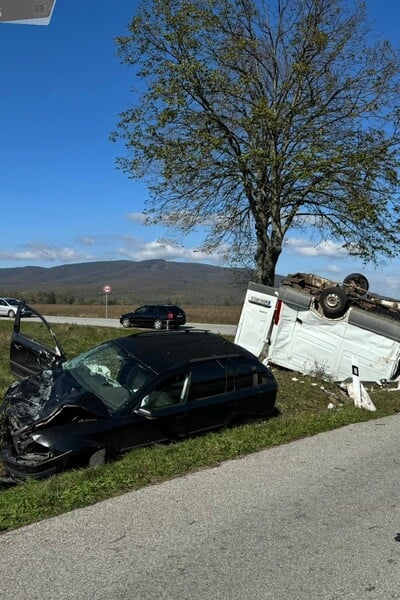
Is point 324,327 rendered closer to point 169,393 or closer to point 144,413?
point 169,393

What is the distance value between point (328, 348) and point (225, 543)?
9.83 m

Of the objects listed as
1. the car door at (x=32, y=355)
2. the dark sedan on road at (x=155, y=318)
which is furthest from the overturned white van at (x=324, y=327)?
the dark sedan on road at (x=155, y=318)

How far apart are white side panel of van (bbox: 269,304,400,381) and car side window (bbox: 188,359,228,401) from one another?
20.0 feet

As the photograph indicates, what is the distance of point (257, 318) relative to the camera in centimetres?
1427

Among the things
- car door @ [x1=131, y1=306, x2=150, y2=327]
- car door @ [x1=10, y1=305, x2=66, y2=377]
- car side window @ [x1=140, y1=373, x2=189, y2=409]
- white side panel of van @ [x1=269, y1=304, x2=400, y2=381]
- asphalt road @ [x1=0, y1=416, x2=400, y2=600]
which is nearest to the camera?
asphalt road @ [x1=0, y1=416, x2=400, y2=600]

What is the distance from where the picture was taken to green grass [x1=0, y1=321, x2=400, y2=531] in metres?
4.56

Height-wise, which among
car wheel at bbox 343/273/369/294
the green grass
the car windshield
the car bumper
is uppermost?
car wheel at bbox 343/273/369/294

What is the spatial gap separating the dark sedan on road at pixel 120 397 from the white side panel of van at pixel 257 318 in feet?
17.9

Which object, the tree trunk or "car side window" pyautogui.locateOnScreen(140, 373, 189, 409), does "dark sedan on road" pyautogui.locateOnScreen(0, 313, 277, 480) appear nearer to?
"car side window" pyautogui.locateOnScreen(140, 373, 189, 409)

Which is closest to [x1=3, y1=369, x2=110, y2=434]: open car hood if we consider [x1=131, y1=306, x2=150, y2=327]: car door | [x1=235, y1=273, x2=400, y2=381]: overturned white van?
[x1=235, y1=273, x2=400, y2=381]: overturned white van

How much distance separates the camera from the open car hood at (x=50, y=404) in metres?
5.91

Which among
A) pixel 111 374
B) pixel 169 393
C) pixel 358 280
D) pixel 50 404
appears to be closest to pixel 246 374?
pixel 169 393

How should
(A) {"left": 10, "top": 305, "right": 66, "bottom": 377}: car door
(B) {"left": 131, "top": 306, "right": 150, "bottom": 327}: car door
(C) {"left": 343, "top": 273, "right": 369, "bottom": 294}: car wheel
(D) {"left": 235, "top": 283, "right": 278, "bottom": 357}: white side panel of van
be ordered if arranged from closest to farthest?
(A) {"left": 10, "top": 305, "right": 66, "bottom": 377}: car door
(D) {"left": 235, "top": 283, "right": 278, "bottom": 357}: white side panel of van
(C) {"left": 343, "top": 273, "right": 369, "bottom": 294}: car wheel
(B) {"left": 131, "top": 306, "right": 150, "bottom": 327}: car door

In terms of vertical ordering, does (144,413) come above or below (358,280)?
below
